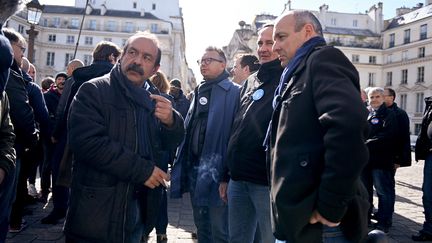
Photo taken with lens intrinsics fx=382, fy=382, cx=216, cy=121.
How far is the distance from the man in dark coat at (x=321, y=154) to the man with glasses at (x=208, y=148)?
156 cm

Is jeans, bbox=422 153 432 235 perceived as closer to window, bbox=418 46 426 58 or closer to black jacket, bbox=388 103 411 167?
black jacket, bbox=388 103 411 167

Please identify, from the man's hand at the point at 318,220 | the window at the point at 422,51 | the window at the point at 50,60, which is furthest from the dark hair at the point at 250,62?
the window at the point at 50,60

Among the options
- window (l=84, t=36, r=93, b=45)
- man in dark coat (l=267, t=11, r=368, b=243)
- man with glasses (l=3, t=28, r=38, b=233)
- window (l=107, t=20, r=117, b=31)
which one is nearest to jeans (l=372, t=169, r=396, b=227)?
man in dark coat (l=267, t=11, r=368, b=243)

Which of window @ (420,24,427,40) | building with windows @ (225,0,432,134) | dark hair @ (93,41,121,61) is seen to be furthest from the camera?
window @ (420,24,427,40)

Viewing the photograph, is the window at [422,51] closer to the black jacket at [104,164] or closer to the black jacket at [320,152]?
the black jacket at [320,152]

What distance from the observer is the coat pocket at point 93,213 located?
236 centimetres

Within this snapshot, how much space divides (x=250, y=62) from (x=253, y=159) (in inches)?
81.8

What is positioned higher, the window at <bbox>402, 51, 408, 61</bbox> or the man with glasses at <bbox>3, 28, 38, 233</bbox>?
the window at <bbox>402, 51, 408, 61</bbox>

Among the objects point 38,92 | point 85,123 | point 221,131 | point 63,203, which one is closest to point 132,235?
point 85,123

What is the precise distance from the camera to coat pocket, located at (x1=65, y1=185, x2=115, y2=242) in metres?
2.36

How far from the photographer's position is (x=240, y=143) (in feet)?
10.2

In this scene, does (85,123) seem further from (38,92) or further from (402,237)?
(402,237)

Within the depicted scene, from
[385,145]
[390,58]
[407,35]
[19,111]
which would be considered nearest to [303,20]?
[19,111]

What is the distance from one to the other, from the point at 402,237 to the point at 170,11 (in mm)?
73372
